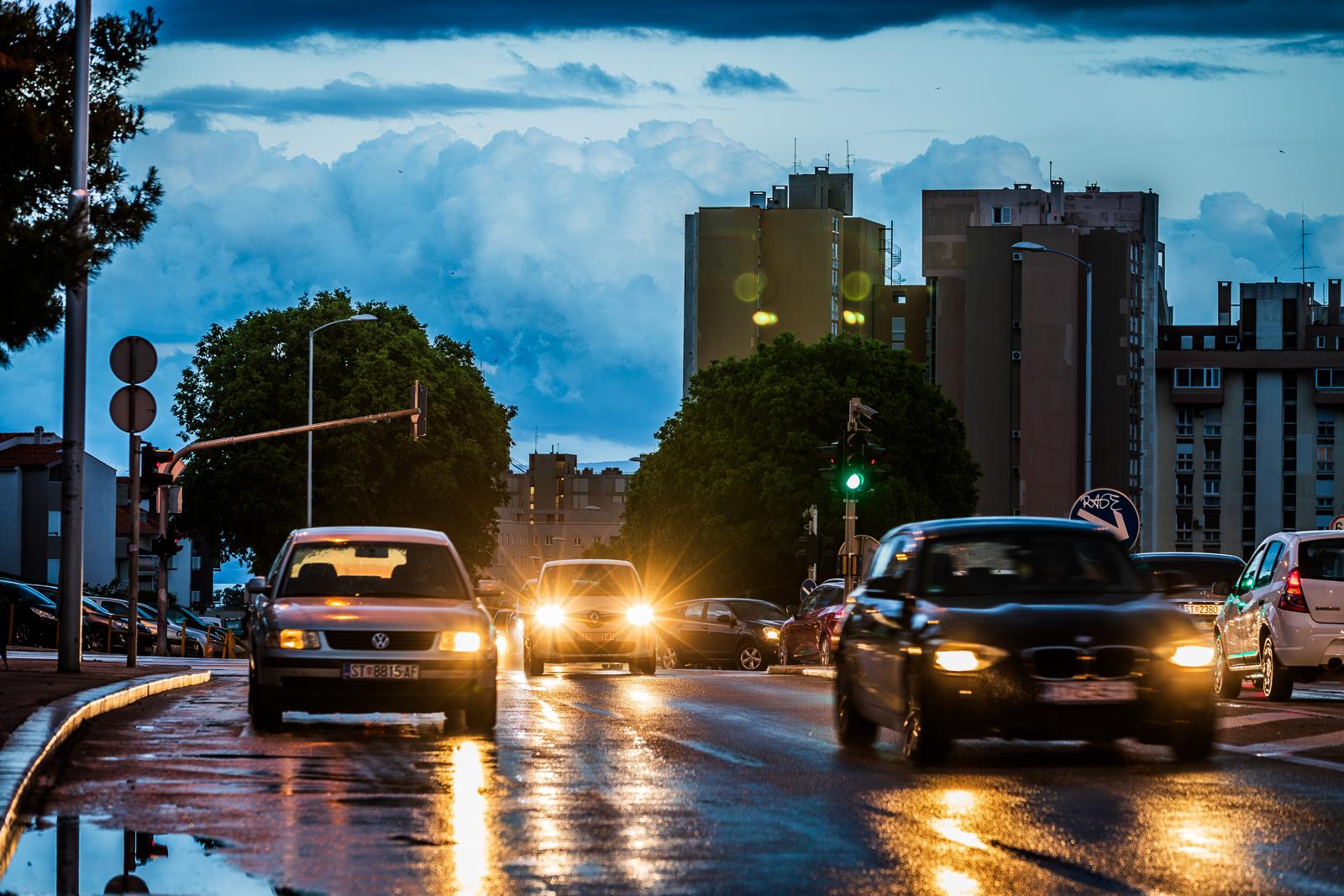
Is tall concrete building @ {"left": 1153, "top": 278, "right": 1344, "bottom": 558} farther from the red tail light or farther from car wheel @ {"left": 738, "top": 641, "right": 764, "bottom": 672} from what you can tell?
the red tail light

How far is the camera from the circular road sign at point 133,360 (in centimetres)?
2730

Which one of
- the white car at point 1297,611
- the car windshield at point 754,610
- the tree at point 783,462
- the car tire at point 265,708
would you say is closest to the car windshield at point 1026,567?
the car tire at point 265,708

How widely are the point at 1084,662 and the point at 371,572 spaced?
22.3ft

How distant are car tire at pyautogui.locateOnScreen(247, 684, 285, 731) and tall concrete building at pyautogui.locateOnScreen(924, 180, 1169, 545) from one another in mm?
109814

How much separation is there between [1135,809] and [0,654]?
1786 cm

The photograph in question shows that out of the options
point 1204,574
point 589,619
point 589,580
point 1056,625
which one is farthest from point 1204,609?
point 1056,625

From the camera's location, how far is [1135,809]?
35.5 feet

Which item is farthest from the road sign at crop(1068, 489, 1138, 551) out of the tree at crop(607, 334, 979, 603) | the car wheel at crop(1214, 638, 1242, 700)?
the tree at crop(607, 334, 979, 603)

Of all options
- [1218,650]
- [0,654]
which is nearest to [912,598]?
[1218,650]

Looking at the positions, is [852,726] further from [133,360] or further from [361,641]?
[133,360]

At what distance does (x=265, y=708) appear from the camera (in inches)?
653

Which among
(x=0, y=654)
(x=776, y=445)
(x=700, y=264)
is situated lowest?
(x=0, y=654)

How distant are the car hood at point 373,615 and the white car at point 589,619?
15.2 m

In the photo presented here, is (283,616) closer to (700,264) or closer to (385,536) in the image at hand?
(385,536)
